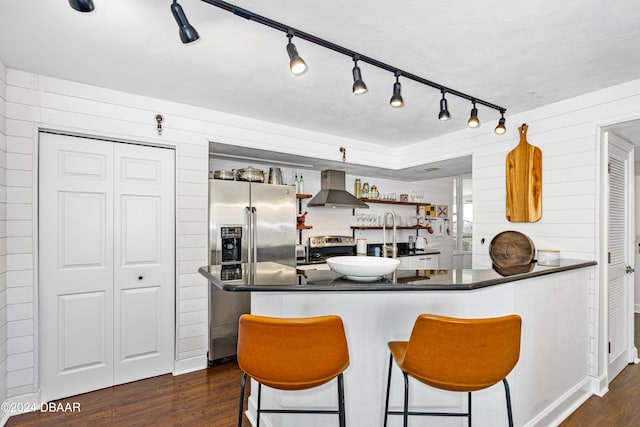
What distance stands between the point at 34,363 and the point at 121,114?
2.03 metres

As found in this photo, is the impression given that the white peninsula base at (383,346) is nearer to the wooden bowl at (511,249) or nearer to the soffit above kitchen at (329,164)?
the wooden bowl at (511,249)

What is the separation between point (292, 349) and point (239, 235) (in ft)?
7.14

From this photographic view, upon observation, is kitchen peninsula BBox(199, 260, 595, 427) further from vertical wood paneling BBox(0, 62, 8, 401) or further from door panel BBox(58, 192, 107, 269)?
vertical wood paneling BBox(0, 62, 8, 401)

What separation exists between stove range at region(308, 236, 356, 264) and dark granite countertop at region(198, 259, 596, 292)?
7.82ft

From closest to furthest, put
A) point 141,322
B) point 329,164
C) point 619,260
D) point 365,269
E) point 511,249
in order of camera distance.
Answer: point 365,269 → point 141,322 → point 619,260 → point 511,249 → point 329,164

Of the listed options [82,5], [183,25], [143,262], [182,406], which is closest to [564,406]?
[182,406]

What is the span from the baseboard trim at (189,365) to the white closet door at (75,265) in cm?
51

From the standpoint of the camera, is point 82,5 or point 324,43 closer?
point 82,5

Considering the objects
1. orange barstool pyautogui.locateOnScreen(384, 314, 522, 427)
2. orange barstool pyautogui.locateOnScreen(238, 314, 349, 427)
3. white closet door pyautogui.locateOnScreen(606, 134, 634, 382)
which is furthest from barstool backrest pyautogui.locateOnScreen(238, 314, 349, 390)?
white closet door pyautogui.locateOnScreen(606, 134, 634, 382)

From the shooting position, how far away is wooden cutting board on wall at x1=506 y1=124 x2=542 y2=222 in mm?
3096

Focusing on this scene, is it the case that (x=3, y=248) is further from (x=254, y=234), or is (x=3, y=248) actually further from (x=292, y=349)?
(x=292, y=349)

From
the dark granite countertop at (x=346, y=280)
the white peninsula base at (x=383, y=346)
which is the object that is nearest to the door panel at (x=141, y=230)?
the dark granite countertop at (x=346, y=280)

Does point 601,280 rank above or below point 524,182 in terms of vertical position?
below

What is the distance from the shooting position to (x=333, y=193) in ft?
14.7
